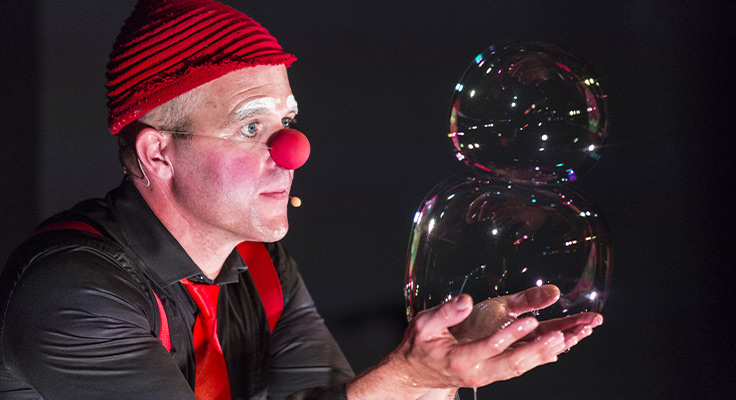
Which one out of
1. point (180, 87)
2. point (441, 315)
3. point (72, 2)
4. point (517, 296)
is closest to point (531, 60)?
point (517, 296)

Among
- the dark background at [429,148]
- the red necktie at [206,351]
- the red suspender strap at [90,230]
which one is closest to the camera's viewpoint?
the red suspender strap at [90,230]

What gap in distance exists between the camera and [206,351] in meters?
1.47

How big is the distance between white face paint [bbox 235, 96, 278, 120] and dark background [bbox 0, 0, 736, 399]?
2.91 ft

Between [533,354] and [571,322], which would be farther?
[571,322]

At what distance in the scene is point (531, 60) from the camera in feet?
4.14

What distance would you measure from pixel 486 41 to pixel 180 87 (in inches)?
45.6

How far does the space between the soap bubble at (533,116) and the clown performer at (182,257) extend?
0.24m

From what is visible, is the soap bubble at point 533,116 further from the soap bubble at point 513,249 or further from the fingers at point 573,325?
the fingers at point 573,325

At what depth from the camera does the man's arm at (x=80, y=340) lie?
3.79ft

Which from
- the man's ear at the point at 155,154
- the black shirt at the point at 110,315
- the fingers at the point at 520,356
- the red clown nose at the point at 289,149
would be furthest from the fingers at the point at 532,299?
the man's ear at the point at 155,154

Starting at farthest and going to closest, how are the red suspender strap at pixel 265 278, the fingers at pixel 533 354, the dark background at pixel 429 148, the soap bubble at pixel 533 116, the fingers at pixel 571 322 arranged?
1. the dark background at pixel 429 148
2. the red suspender strap at pixel 265 278
3. the soap bubble at pixel 533 116
4. the fingers at pixel 571 322
5. the fingers at pixel 533 354

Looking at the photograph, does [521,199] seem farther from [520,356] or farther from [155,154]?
[155,154]

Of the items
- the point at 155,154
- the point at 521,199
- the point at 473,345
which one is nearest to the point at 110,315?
the point at 155,154

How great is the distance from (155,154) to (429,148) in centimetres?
106
